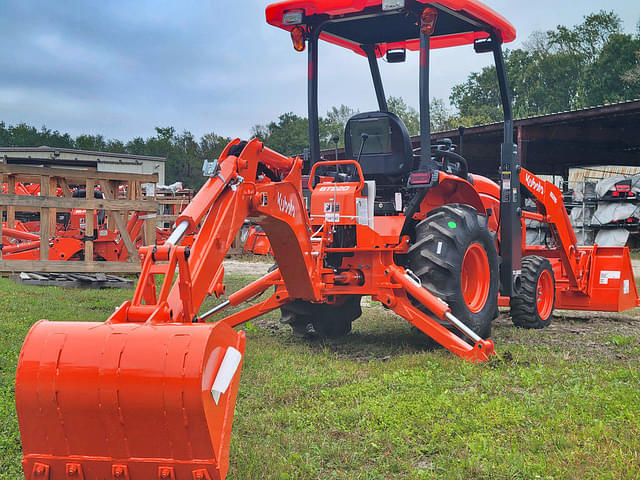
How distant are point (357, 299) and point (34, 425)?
4.67 m

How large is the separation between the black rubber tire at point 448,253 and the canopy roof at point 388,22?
73.2 inches

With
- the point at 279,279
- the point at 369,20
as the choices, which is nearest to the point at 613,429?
the point at 279,279

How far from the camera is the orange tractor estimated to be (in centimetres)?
309

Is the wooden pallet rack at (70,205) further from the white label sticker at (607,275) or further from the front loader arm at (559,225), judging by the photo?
the white label sticker at (607,275)

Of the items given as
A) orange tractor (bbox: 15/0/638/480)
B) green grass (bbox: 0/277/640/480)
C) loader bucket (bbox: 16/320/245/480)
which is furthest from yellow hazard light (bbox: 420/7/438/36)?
loader bucket (bbox: 16/320/245/480)

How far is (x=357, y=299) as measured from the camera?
7473mm

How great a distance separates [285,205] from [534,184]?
166 inches

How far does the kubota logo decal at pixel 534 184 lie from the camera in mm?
8284

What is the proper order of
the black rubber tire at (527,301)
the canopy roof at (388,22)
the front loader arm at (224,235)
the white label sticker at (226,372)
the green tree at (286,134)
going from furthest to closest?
the green tree at (286,134), the black rubber tire at (527,301), the canopy roof at (388,22), the front loader arm at (224,235), the white label sticker at (226,372)

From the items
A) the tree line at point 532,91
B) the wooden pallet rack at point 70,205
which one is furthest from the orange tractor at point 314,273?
the tree line at point 532,91

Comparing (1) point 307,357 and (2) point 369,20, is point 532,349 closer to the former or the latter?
(1) point 307,357

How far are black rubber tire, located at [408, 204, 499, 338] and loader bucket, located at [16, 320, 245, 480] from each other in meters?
3.42

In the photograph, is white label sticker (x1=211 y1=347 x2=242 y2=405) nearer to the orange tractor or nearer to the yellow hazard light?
the orange tractor

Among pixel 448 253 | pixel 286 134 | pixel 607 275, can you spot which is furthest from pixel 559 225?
pixel 286 134
